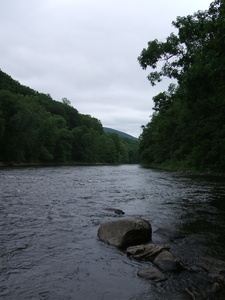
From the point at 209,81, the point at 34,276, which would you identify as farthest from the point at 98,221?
the point at 209,81

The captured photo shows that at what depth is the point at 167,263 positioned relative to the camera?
5.37 meters

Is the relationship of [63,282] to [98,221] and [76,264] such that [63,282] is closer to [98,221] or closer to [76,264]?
[76,264]

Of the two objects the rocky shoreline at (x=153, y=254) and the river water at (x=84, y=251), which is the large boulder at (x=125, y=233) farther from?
the river water at (x=84, y=251)

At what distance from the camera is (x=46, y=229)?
8000 mm

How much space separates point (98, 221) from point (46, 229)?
1.93 meters

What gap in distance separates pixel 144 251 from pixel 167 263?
0.86 m

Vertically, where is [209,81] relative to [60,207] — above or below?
above

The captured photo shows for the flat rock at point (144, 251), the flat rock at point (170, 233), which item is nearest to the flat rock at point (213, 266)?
the flat rock at point (144, 251)

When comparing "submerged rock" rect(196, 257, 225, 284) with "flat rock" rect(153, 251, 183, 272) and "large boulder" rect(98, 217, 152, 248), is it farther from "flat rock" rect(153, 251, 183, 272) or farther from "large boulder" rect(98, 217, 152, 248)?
"large boulder" rect(98, 217, 152, 248)

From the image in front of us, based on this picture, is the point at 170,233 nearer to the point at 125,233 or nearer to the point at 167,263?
the point at 125,233

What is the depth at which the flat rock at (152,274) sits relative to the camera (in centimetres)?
492

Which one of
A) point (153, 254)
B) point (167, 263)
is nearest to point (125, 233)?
point (153, 254)

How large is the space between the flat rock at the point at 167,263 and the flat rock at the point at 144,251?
26 cm

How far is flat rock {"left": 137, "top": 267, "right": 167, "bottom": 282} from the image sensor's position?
194 inches
